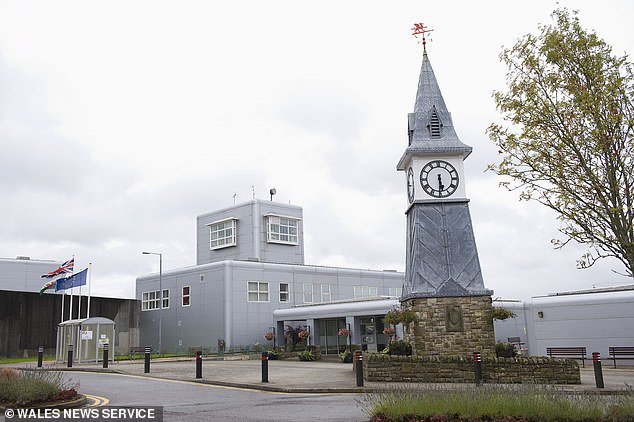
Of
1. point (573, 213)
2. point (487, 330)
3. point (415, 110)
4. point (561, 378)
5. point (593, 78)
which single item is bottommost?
point (561, 378)

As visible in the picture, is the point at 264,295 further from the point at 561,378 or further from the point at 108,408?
the point at 108,408

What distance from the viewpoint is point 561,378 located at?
759 inches

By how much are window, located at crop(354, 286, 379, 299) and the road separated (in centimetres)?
3297

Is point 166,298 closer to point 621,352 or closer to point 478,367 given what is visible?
point 621,352

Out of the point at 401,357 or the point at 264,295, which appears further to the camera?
the point at 264,295

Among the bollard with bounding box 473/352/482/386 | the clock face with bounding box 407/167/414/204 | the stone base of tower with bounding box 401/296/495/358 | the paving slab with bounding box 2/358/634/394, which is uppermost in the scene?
the clock face with bounding box 407/167/414/204

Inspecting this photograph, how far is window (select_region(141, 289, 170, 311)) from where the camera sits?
1941 inches

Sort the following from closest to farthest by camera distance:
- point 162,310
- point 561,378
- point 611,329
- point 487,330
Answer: point 561,378 → point 487,330 → point 611,329 → point 162,310

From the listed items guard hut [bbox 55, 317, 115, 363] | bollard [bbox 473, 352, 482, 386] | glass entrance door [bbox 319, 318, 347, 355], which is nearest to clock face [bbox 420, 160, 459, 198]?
bollard [bbox 473, 352, 482, 386]

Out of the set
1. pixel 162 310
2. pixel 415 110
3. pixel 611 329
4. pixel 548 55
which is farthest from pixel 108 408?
pixel 162 310

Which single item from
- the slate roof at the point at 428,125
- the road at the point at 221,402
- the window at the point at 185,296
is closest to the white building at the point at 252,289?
the window at the point at 185,296

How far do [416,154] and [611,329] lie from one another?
12.7m


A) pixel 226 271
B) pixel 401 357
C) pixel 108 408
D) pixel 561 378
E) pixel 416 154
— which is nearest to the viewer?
pixel 108 408

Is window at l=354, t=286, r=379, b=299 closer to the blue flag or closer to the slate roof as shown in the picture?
the blue flag
